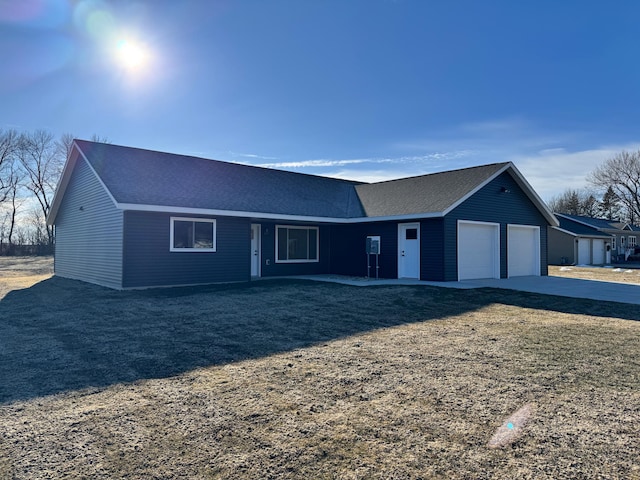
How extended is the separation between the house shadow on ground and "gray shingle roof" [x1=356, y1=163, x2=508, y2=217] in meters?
3.61

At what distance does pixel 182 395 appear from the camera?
3896 mm

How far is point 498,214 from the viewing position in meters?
15.9

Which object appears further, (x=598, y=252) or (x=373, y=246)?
(x=598, y=252)

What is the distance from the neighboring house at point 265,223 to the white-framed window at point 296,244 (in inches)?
1.6

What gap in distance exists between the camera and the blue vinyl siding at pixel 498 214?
46.0 ft

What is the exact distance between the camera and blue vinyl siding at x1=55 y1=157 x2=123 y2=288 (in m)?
12.4

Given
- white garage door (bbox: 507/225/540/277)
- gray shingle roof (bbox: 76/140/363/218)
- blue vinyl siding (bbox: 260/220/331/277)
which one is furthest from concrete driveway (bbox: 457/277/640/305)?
blue vinyl siding (bbox: 260/220/331/277)

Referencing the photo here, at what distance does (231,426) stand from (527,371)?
11.0ft

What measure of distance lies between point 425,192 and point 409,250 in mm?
2514

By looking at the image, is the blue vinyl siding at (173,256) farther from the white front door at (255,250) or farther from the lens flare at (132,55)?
the lens flare at (132,55)

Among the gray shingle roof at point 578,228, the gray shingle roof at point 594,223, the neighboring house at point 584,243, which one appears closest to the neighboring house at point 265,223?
the neighboring house at point 584,243

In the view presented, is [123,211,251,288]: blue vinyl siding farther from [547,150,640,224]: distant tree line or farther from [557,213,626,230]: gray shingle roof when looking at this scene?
[547,150,640,224]: distant tree line

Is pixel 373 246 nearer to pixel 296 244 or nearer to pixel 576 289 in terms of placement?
pixel 296 244

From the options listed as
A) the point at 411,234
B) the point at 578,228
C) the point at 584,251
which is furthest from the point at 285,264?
the point at 584,251
